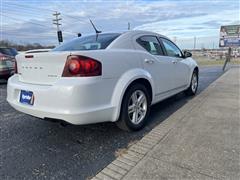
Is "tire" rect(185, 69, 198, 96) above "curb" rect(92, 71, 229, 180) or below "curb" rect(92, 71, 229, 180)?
above

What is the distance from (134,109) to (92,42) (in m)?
1.27

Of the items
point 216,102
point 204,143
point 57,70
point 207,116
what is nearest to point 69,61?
point 57,70

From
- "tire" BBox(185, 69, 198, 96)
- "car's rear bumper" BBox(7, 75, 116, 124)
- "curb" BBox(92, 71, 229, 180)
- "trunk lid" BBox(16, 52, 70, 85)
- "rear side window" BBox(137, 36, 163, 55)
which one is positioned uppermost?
"rear side window" BBox(137, 36, 163, 55)

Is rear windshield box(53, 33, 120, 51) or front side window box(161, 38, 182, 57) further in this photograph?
front side window box(161, 38, 182, 57)

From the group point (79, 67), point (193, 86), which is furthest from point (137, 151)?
point (193, 86)

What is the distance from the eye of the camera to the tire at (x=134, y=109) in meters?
3.38

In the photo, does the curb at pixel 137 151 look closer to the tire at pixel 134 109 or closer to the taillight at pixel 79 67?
the tire at pixel 134 109

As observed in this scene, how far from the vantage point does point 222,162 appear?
103 inches

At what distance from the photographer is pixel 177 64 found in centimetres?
493

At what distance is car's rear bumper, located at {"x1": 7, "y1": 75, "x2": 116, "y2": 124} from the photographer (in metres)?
2.79

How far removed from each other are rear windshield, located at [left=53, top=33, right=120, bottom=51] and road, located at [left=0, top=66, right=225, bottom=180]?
131 centimetres

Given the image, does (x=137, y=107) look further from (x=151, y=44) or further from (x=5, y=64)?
(x=5, y=64)

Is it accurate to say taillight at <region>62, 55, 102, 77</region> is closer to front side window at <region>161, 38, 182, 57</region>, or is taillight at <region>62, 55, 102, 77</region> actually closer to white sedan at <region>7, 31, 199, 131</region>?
white sedan at <region>7, 31, 199, 131</region>

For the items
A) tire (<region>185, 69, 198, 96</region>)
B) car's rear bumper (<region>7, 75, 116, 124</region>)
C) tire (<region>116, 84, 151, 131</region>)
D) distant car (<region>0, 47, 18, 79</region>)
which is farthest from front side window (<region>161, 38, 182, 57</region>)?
distant car (<region>0, 47, 18, 79</region>)
